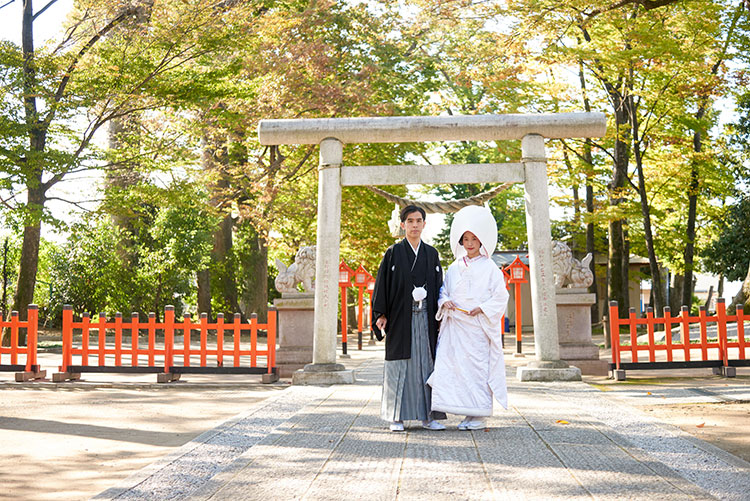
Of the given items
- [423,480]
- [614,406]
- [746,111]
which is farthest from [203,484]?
[746,111]

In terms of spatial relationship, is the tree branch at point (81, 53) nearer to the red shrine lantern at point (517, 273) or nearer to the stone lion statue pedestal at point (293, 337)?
the stone lion statue pedestal at point (293, 337)

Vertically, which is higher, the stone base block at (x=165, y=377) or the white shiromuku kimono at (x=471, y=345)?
the white shiromuku kimono at (x=471, y=345)

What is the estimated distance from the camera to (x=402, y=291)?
568 centimetres

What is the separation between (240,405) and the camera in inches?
334

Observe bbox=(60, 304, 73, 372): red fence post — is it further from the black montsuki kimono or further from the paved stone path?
the black montsuki kimono

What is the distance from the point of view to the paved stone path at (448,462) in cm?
363

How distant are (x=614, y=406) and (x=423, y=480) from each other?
3.65 meters

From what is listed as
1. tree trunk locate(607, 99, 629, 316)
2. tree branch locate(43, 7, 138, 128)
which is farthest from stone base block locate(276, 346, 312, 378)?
tree trunk locate(607, 99, 629, 316)

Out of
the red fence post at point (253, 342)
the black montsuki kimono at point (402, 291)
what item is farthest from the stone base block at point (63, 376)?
the black montsuki kimono at point (402, 291)

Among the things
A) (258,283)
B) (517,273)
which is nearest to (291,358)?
(517,273)

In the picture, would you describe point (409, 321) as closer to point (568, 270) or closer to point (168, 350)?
point (168, 350)

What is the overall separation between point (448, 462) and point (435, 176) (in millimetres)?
5355

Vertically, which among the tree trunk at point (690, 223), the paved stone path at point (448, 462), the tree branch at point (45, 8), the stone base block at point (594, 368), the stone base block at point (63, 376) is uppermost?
the tree branch at point (45, 8)

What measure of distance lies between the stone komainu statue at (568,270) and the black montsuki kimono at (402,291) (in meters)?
6.86
